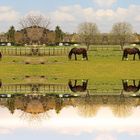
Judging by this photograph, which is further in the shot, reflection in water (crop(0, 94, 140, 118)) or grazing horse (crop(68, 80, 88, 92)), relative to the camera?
grazing horse (crop(68, 80, 88, 92))

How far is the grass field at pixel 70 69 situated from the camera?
4441 cm

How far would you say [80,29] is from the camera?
11000cm

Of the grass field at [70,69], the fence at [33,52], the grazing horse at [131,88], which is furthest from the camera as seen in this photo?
the fence at [33,52]

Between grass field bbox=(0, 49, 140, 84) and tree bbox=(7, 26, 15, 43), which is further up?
tree bbox=(7, 26, 15, 43)

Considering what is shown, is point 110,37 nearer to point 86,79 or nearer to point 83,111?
point 86,79

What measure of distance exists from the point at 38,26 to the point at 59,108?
65.7 meters

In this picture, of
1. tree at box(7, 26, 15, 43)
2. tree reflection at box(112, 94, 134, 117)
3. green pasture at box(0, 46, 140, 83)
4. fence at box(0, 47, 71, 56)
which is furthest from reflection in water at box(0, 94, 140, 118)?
tree at box(7, 26, 15, 43)

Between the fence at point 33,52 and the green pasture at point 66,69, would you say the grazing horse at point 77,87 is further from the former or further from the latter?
the fence at point 33,52

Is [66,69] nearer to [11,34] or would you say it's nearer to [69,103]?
[69,103]

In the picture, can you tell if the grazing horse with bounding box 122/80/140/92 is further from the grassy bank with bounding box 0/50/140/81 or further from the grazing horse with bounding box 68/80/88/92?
the grassy bank with bounding box 0/50/140/81

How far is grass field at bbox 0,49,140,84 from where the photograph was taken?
44406 mm

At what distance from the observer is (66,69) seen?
152ft

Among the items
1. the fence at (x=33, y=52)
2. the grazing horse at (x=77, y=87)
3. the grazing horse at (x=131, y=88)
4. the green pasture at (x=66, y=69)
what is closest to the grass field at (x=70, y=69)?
the green pasture at (x=66, y=69)

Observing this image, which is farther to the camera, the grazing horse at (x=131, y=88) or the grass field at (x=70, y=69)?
the grass field at (x=70, y=69)
